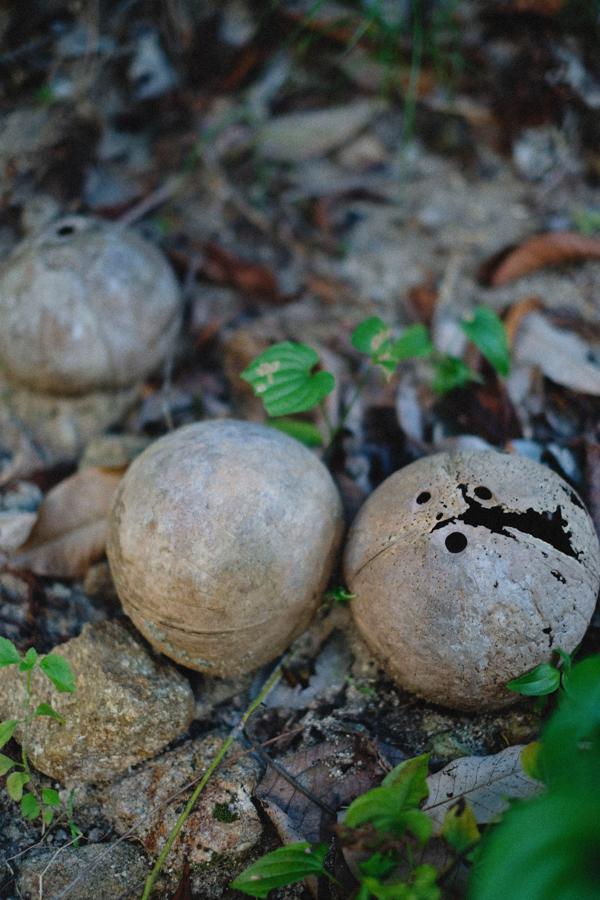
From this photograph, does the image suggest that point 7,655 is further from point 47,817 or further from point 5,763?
point 47,817

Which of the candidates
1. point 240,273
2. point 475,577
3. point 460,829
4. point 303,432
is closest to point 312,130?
point 240,273

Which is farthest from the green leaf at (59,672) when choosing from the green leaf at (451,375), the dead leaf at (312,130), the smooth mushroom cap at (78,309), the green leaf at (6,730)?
the dead leaf at (312,130)

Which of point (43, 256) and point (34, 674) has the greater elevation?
point (43, 256)

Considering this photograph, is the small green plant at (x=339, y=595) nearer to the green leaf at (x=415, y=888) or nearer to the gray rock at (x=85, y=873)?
the green leaf at (x=415, y=888)

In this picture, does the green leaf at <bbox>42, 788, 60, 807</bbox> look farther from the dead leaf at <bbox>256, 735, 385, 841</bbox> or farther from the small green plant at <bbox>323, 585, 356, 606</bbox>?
the small green plant at <bbox>323, 585, 356, 606</bbox>

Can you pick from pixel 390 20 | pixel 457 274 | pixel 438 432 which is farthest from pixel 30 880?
pixel 390 20

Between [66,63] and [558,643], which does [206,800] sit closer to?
[558,643]
